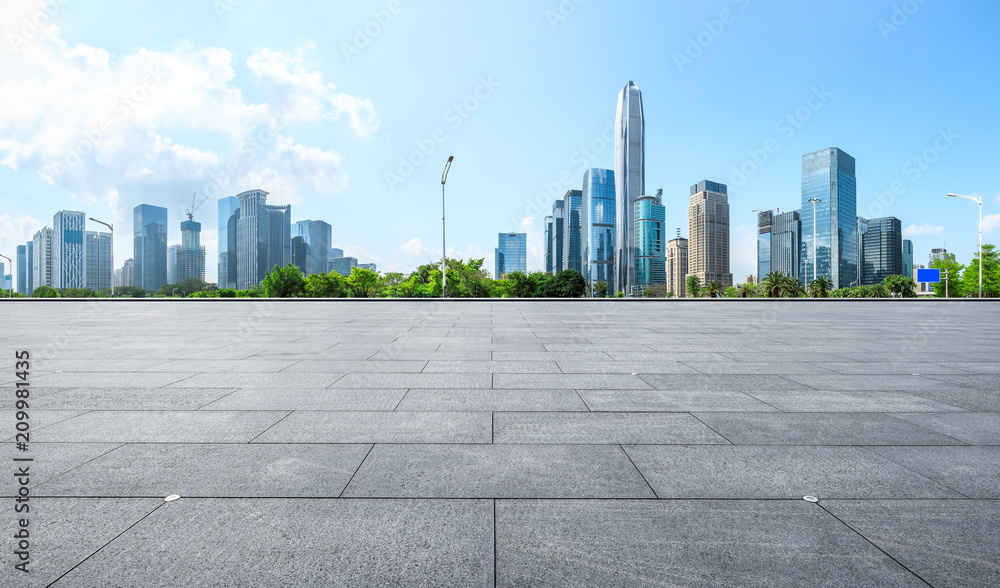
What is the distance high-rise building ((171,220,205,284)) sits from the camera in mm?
92463

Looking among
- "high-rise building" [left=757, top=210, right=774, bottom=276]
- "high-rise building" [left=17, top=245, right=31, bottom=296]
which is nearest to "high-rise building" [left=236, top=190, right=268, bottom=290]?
"high-rise building" [left=17, top=245, right=31, bottom=296]

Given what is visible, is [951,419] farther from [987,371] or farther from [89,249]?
[89,249]

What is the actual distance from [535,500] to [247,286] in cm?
11567

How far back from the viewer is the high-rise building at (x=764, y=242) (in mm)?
172250

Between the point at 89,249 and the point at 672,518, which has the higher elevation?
the point at 89,249

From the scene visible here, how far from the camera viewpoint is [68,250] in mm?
60125

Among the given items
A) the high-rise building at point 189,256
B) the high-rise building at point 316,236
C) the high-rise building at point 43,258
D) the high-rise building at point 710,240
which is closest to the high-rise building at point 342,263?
the high-rise building at point 316,236

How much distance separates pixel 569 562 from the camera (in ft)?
8.05

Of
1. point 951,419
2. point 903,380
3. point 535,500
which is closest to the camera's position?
point 535,500

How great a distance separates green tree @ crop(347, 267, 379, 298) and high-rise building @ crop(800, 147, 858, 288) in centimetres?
10995

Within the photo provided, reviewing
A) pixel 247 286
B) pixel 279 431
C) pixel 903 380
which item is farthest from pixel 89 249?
pixel 903 380

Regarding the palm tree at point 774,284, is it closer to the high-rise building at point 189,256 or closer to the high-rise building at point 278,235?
the high-rise building at point 278,235

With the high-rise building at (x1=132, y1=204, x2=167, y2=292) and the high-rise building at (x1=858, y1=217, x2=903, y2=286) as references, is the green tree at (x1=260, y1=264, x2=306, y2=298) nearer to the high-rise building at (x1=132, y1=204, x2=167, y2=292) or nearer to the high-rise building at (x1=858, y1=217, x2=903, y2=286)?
the high-rise building at (x1=132, y1=204, x2=167, y2=292)

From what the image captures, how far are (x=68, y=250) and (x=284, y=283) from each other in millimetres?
27431
